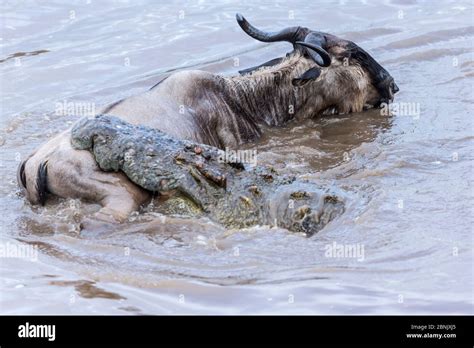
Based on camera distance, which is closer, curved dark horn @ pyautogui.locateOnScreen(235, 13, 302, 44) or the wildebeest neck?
the wildebeest neck

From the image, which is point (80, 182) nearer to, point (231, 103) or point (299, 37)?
point (231, 103)

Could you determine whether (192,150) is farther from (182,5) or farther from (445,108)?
(182,5)

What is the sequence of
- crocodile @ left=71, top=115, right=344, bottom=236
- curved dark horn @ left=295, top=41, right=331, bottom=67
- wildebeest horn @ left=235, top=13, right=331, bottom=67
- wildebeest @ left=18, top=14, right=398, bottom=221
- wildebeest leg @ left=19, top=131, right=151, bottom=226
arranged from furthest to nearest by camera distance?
wildebeest horn @ left=235, top=13, right=331, bottom=67 < curved dark horn @ left=295, top=41, right=331, bottom=67 < wildebeest @ left=18, top=14, right=398, bottom=221 < wildebeest leg @ left=19, top=131, right=151, bottom=226 < crocodile @ left=71, top=115, right=344, bottom=236

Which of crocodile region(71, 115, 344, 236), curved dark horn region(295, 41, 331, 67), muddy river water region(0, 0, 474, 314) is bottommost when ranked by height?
muddy river water region(0, 0, 474, 314)

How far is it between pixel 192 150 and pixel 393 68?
5608 mm

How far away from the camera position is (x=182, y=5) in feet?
48.7

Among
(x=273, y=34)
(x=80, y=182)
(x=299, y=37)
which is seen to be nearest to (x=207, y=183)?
(x=80, y=182)

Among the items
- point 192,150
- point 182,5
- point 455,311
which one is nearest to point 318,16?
point 182,5

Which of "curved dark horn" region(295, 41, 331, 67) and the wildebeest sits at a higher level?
"curved dark horn" region(295, 41, 331, 67)

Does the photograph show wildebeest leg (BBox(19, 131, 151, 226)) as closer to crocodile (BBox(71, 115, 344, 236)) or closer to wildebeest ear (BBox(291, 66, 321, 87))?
crocodile (BBox(71, 115, 344, 236))

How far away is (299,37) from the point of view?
10.4 metres

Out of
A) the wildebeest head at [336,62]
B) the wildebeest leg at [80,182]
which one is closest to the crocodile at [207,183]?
the wildebeest leg at [80,182]

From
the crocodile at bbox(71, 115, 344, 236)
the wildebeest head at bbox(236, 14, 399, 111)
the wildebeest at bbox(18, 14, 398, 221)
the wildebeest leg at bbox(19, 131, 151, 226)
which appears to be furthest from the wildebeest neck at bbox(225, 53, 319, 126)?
the wildebeest leg at bbox(19, 131, 151, 226)

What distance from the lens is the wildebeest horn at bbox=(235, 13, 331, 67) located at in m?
9.80
